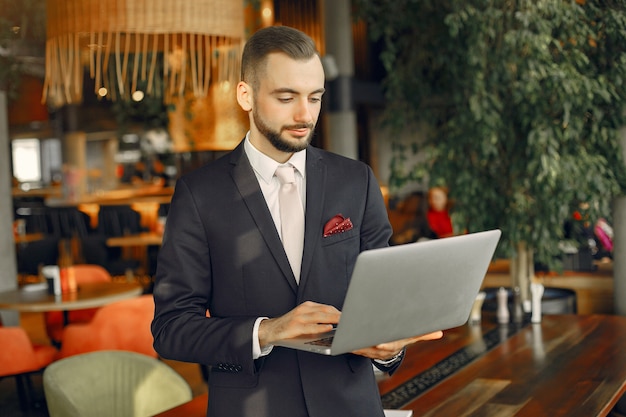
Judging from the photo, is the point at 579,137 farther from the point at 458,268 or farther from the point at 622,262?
the point at 458,268

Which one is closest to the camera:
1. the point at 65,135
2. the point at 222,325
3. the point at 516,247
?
the point at 222,325

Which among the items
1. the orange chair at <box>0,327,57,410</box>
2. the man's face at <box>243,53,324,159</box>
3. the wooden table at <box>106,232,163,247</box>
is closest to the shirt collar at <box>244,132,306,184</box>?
the man's face at <box>243,53,324,159</box>

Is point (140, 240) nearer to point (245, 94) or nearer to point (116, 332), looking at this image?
point (116, 332)

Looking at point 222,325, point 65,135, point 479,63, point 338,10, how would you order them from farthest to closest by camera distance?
point 65,135 < point 338,10 < point 479,63 < point 222,325

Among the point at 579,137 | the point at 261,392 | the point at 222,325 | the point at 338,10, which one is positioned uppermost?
the point at 338,10

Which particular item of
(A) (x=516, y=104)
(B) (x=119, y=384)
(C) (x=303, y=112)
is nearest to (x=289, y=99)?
(C) (x=303, y=112)

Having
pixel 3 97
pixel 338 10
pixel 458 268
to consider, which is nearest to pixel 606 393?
pixel 458 268

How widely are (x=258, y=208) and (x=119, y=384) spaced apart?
5.28 feet

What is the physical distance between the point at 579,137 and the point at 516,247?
776 mm

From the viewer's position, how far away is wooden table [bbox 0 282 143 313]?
547cm

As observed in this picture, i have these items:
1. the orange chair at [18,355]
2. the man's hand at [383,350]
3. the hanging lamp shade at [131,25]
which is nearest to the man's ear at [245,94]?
the man's hand at [383,350]

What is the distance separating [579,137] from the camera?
4.83 m

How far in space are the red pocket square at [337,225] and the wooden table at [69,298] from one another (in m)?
4.03

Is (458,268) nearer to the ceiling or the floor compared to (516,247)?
nearer to the ceiling
